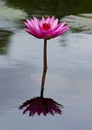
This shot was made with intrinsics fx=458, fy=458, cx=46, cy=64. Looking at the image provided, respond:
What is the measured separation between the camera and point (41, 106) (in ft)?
3.53

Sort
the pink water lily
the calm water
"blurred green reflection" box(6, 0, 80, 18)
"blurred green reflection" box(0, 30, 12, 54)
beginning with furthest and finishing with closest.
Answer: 1. "blurred green reflection" box(6, 0, 80, 18)
2. "blurred green reflection" box(0, 30, 12, 54)
3. the pink water lily
4. the calm water

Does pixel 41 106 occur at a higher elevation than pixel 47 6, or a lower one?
lower

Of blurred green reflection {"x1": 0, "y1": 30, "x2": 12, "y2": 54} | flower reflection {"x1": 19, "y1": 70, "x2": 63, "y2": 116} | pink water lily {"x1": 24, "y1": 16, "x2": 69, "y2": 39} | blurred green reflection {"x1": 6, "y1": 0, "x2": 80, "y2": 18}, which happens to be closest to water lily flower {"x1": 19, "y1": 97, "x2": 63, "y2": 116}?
flower reflection {"x1": 19, "y1": 70, "x2": 63, "y2": 116}

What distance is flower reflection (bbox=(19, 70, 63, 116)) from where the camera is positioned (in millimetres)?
1045

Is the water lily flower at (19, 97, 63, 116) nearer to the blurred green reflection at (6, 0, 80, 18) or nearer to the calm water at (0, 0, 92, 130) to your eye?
the calm water at (0, 0, 92, 130)

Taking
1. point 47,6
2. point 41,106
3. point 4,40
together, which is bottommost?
point 41,106

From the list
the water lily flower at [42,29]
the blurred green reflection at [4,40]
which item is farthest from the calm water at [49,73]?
the water lily flower at [42,29]

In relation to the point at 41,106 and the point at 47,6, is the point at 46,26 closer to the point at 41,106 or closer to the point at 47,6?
the point at 41,106

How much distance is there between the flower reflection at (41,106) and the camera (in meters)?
1.04

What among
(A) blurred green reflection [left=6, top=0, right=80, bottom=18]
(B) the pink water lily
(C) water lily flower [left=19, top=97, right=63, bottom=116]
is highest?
(A) blurred green reflection [left=6, top=0, right=80, bottom=18]

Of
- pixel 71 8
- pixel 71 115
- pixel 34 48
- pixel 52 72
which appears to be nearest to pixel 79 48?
pixel 34 48

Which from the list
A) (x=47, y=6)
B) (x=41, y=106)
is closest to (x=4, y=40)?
(x=41, y=106)

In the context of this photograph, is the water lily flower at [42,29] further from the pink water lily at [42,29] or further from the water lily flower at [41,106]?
the water lily flower at [41,106]

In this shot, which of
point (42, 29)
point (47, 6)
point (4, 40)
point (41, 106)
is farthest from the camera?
point (47, 6)
